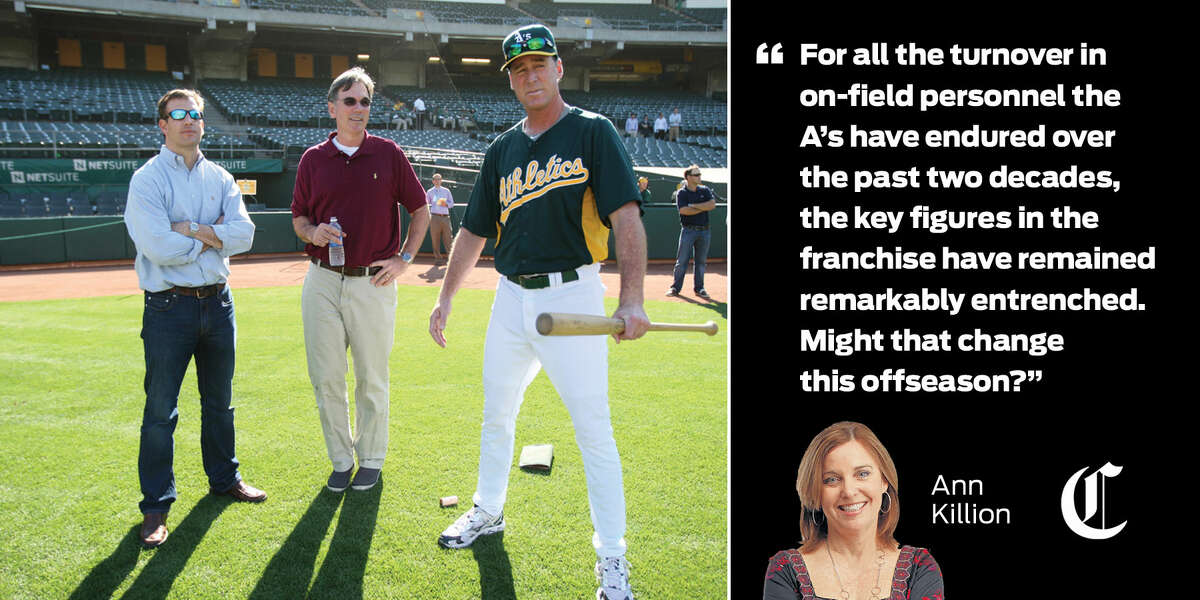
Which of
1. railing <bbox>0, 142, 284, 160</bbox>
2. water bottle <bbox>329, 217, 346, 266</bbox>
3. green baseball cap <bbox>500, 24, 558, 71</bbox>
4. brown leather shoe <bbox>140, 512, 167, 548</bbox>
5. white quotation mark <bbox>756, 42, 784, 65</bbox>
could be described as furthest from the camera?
railing <bbox>0, 142, 284, 160</bbox>

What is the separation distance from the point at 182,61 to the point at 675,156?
2446 cm

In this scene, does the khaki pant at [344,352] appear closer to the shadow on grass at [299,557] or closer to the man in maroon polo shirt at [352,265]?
the man in maroon polo shirt at [352,265]

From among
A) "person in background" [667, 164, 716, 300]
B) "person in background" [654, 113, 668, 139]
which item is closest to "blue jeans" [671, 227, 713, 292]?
"person in background" [667, 164, 716, 300]

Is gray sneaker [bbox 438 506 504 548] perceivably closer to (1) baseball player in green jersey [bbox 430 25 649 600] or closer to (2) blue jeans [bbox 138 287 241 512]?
(1) baseball player in green jersey [bbox 430 25 649 600]

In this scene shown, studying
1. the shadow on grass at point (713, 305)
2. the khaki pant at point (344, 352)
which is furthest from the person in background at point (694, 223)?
the khaki pant at point (344, 352)

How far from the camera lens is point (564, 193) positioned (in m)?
2.74

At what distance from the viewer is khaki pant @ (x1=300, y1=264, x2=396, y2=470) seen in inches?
144

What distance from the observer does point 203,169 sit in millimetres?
3508

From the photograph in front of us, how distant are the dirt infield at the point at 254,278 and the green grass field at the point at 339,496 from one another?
5.15m

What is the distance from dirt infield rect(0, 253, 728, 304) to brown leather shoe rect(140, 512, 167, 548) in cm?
771

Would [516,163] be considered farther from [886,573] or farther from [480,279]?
[480,279]

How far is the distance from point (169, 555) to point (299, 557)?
535 mm

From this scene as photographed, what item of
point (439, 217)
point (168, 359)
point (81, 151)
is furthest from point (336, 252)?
point (81, 151)

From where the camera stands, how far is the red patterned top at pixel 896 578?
1.96 meters
